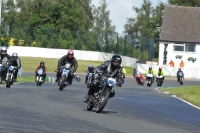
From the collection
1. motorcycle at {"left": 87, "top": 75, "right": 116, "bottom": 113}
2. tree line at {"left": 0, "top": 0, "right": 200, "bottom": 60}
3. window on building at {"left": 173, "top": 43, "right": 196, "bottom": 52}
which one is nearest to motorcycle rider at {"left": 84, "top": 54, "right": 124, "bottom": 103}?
motorcycle at {"left": 87, "top": 75, "right": 116, "bottom": 113}

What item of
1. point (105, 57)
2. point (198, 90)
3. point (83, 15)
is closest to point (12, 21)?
point (83, 15)

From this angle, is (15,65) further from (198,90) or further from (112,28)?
(112,28)

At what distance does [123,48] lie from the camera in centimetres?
7606

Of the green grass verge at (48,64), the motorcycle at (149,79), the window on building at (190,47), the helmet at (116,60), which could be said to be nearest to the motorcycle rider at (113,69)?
the helmet at (116,60)

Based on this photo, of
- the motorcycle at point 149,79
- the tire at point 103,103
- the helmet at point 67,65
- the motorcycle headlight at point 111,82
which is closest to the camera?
the motorcycle headlight at point 111,82

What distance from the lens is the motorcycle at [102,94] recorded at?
727 inches

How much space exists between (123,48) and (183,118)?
56.7 meters

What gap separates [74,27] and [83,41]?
64.7 feet

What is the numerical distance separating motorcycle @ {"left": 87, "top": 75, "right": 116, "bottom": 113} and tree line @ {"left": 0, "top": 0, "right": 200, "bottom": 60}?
3710 centimetres

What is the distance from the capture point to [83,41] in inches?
3093

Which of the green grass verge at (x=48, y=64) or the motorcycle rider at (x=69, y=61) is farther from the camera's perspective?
the green grass verge at (x=48, y=64)

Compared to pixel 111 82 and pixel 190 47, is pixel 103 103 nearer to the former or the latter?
pixel 111 82

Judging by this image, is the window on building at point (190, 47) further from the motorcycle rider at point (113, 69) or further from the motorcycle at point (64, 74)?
the motorcycle rider at point (113, 69)

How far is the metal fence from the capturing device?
7550cm
